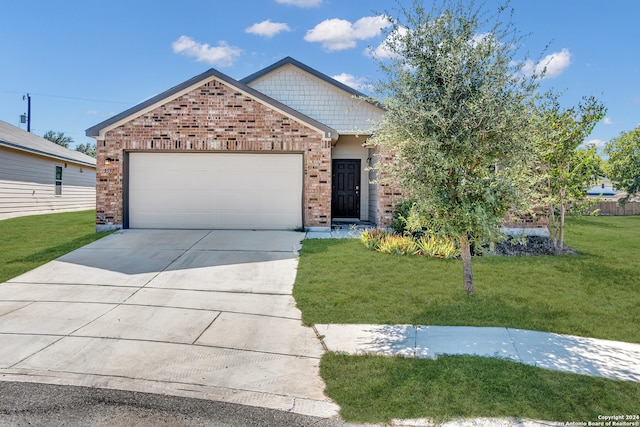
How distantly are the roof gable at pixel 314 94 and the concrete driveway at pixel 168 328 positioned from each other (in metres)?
6.93

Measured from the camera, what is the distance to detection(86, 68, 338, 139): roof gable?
11555 mm

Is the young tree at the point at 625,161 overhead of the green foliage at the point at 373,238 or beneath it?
overhead

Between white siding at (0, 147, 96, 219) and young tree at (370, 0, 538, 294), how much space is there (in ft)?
57.2

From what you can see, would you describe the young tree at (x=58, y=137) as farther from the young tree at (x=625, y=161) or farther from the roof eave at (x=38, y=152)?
the young tree at (x=625, y=161)

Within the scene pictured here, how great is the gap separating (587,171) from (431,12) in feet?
Answer: 23.0

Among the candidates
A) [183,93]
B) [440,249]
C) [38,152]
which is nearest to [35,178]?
[38,152]

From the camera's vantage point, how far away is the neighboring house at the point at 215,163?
11.8 metres

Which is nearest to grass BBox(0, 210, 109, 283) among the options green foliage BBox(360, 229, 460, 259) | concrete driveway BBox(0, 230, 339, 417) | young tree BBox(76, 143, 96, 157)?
concrete driveway BBox(0, 230, 339, 417)

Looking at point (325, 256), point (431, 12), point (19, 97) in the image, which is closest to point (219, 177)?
point (325, 256)

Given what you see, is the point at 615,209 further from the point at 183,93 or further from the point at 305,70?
the point at 183,93

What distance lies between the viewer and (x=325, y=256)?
355 inches

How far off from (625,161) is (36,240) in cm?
3816

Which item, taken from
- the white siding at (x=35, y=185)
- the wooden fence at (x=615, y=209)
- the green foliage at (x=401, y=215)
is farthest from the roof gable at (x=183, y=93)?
the wooden fence at (x=615, y=209)

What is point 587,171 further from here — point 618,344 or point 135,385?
point 135,385
